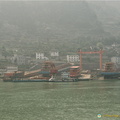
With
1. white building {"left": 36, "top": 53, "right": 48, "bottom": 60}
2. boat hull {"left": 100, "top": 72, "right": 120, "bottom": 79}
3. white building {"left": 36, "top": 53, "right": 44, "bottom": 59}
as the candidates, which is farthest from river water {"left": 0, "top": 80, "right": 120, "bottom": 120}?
white building {"left": 36, "top": 53, "right": 44, "bottom": 59}

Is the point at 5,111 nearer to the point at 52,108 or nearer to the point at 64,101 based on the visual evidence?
the point at 52,108

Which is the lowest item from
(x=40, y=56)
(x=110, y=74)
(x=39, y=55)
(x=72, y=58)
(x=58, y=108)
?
(x=58, y=108)

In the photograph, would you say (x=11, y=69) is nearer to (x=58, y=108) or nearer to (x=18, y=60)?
(x=18, y=60)

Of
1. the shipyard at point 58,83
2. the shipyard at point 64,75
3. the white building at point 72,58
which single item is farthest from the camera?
the white building at point 72,58

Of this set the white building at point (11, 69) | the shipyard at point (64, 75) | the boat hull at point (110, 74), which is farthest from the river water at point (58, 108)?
the white building at point (11, 69)

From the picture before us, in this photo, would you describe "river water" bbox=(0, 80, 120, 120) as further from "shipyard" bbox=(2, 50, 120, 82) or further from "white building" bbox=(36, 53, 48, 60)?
"white building" bbox=(36, 53, 48, 60)

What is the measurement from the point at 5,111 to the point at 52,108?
7331 mm

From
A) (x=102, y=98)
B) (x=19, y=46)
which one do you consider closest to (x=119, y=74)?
(x=102, y=98)

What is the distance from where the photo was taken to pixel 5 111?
44844mm

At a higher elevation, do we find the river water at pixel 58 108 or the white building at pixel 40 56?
the white building at pixel 40 56

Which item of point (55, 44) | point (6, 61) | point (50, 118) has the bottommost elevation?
point (50, 118)

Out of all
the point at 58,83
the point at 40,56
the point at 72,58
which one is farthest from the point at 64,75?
the point at 40,56

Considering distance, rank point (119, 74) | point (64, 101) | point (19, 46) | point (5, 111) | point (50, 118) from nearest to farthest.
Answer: point (50, 118), point (5, 111), point (64, 101), point (119, 74), point (19, 46)

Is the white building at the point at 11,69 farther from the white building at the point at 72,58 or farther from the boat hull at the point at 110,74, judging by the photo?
the boat hull at the point at 110,74
